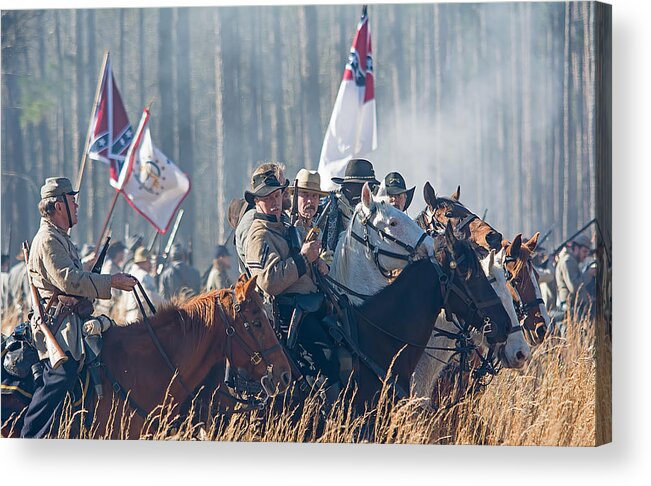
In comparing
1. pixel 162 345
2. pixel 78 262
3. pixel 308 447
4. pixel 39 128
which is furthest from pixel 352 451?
pixel 39 128

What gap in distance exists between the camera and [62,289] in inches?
476

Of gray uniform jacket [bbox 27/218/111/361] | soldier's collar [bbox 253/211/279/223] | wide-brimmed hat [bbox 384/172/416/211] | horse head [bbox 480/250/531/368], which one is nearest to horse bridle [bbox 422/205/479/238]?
wide-brimmed hat [bbox 384/172/416/211]

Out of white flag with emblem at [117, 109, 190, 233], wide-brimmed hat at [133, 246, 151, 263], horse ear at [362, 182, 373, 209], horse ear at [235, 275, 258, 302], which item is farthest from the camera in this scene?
wide-brimmed hat at [133, 246, 151, 263]

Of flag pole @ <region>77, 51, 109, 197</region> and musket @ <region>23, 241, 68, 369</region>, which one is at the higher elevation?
flag pole @ <region>77, 51, 109, 197</region>

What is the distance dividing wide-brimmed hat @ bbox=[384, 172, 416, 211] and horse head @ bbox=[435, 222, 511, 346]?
93 cm

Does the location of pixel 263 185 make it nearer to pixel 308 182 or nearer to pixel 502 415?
pixel 308 182

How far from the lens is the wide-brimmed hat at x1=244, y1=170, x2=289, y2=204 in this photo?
12.4m

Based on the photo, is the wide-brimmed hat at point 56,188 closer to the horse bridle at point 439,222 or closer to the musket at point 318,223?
the musket at point 318,223

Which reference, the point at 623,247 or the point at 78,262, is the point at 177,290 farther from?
the point at 623,247

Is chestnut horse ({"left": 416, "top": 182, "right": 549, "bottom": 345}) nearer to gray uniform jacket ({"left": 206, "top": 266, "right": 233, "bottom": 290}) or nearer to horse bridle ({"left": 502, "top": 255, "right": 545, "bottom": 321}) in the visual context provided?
horse bridle ({"left": 502, "top": 255, "right": 545, "bottom": 321})

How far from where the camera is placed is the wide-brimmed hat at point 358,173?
12996 millimetres

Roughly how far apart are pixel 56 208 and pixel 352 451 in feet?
10.6

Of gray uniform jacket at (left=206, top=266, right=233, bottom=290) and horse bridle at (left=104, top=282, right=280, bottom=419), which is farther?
gray uniform jacket at (left=206, top=266, right=233, bottom=290)

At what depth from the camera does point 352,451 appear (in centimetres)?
1272
